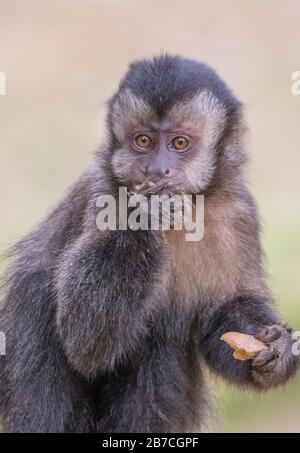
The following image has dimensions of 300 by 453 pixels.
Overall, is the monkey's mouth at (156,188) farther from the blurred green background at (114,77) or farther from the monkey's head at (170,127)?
the blurred green background at (114,77)

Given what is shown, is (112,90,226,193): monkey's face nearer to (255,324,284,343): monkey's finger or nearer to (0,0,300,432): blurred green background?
(255,324,284,343): monkey's finger

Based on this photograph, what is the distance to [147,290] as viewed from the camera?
7648 mm

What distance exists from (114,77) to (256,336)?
983cm

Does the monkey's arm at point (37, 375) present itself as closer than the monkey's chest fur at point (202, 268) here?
Yes

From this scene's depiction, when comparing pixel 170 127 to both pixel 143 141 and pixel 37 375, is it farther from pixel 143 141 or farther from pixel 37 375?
pixel 37 375

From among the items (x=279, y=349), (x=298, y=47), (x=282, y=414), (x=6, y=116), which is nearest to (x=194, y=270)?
(x=279, y=349)

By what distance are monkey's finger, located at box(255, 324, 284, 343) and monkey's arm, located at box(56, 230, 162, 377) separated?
2.44ft

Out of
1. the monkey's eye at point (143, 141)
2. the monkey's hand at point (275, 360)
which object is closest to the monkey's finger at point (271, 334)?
the monkey's hand at point (275, 360)

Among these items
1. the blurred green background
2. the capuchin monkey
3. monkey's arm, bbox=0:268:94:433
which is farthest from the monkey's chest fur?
the blurred green background

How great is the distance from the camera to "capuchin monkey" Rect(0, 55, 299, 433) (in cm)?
768

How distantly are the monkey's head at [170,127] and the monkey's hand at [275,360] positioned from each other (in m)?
1.03

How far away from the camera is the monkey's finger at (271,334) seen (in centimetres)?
772

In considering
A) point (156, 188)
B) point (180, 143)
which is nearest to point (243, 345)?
point (156, 188)
